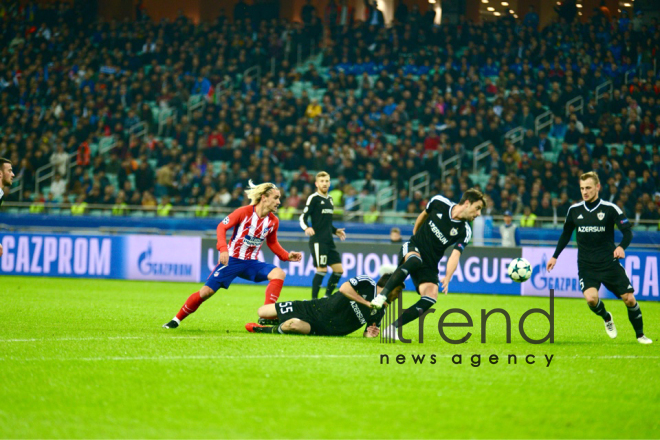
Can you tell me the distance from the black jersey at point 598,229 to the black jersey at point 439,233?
5.47 feet

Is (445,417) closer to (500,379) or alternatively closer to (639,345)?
(500,379)

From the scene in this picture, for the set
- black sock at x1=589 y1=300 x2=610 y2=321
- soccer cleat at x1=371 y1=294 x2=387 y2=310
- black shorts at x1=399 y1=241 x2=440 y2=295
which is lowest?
black sock at x1=589 y1=300 x2=610 y2=321

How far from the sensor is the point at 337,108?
86.9ft

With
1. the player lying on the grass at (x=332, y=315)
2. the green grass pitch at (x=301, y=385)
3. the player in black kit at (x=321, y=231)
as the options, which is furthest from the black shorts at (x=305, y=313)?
the player in black kit at (x=321, y=231)

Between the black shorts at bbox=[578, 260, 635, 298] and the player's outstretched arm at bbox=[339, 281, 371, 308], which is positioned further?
the black shorts at bbox=[578, 260, 635, 298]

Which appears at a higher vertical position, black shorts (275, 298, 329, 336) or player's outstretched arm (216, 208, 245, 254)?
player's outstretched arm (216, 208, 245, 254)

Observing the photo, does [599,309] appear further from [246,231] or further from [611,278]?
[246,231]

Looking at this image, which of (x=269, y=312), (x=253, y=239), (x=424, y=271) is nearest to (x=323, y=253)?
(x=253, y=239)

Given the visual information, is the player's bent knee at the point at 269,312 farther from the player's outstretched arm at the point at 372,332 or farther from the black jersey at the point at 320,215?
the black jersey at the point at 320,215

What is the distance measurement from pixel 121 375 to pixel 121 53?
2638cm

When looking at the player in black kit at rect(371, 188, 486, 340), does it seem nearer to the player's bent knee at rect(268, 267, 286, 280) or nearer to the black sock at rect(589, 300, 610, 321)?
the player's bent knee at rect(268, 267, 286, 280)

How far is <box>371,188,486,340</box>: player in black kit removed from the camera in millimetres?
8891

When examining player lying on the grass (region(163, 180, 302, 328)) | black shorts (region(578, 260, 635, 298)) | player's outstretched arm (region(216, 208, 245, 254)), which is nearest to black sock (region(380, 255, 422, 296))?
player lying on the grass (region(163, 180, 302, 328))

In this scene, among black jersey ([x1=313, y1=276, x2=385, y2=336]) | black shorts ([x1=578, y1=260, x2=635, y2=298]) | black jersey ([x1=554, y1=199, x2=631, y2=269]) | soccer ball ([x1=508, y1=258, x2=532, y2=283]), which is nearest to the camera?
black jersey ([x1=313, y1=276, x2=385, y2=336])
